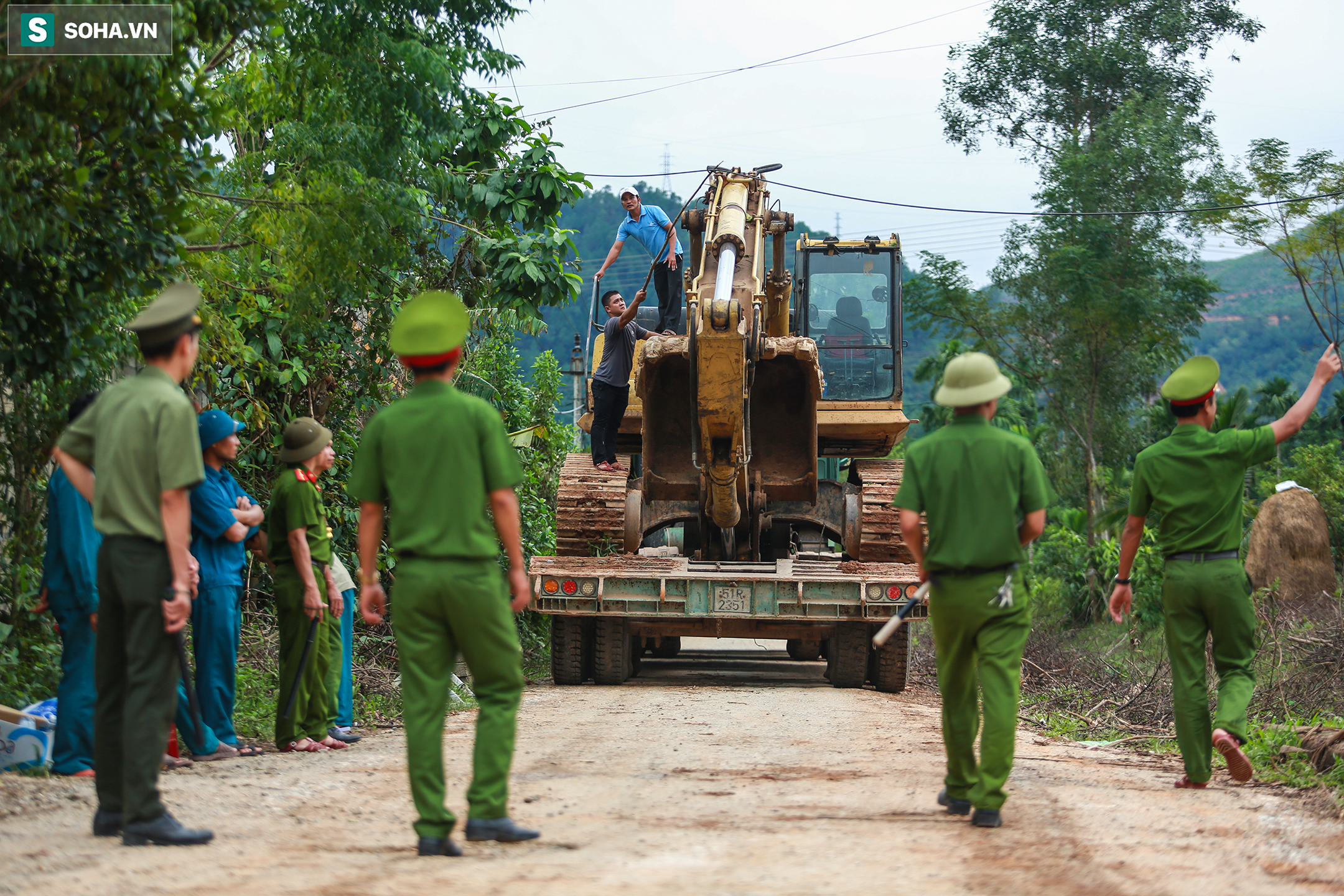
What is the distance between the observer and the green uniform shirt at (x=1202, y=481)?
6320 millimetres

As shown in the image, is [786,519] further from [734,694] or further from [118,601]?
[118,601]

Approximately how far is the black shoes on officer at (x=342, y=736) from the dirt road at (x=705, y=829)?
0.92 feet

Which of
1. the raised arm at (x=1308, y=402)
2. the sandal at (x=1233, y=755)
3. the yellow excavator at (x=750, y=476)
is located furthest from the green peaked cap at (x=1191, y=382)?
the yellow excavator at (x=750, y=476)

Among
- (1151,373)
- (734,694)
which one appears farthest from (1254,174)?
(734,694)

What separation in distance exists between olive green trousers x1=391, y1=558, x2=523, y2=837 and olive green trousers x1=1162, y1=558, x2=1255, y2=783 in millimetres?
3449

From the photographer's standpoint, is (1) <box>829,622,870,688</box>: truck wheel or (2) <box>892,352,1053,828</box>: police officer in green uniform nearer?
(2) <box>892,352,1053,828</box>: police officer in green uniform

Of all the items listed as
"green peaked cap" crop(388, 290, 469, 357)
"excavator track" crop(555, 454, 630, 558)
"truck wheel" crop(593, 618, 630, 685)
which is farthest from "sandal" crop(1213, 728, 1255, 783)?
"excavator track" crop(555, 454, 630, 558)

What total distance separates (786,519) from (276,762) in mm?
6273

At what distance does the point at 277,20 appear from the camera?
25.2 feet

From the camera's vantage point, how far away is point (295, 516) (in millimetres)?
7004

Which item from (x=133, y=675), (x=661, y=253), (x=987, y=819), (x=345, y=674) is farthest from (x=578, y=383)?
(x=133, y=675)

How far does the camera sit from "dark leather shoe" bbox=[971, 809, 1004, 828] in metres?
5.16

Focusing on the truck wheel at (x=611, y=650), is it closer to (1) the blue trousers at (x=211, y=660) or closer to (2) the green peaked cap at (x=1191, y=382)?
(1) the blue trousers at (x=211, y=660)

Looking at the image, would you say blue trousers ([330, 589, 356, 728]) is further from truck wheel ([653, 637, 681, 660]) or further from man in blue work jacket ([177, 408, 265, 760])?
truck wheel ([653, 637, 681, 660])
